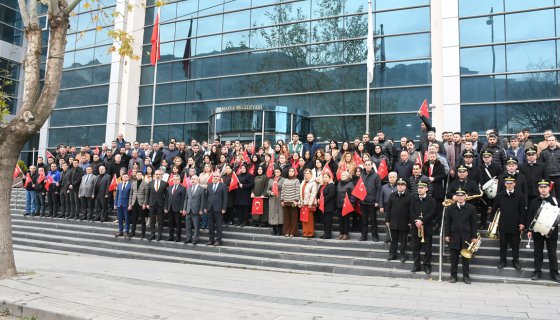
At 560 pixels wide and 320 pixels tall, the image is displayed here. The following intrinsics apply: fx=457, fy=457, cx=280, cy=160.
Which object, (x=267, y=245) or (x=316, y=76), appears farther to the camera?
(x=316, y=76)

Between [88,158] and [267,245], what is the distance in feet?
30.2

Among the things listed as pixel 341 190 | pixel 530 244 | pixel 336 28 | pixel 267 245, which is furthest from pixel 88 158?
pixel 530 244

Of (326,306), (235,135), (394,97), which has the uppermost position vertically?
(394,97)

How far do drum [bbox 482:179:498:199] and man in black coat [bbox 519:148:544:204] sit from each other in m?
0.69

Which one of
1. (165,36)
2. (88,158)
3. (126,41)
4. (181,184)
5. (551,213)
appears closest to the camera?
(551,213)

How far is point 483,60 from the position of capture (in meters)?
19.0

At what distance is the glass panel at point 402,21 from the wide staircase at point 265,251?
1166cm

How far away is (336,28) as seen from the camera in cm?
2220

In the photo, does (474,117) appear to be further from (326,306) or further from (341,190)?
(326,306)

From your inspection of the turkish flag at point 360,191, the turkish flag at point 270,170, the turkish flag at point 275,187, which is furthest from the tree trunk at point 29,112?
the turkish flag at point 360,191

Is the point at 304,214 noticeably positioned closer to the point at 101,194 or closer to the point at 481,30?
the point at 101,194

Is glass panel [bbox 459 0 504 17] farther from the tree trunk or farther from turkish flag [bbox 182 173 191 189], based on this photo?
the tree trunk

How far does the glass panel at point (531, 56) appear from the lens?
1803cm

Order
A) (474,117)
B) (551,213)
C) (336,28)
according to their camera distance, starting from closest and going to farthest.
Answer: (551,213) < (474,117) < (336,28)
